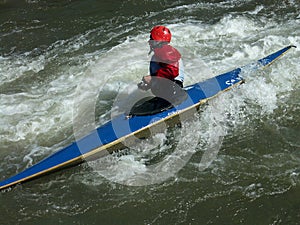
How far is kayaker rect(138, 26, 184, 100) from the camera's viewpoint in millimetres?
4527

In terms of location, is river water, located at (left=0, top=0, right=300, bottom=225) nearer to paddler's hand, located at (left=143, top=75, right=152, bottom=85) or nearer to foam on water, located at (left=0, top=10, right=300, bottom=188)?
foam on water, located at (left=0, top=10, right=300, bottom=188)

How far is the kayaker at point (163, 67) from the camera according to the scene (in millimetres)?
4527

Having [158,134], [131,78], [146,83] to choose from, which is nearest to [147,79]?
[146,83]

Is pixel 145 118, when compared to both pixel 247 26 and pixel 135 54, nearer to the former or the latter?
pixel 135 54

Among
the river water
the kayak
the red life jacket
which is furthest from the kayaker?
the river water

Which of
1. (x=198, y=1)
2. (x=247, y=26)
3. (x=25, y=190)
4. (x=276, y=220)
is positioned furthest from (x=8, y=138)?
(x=198, y=1)

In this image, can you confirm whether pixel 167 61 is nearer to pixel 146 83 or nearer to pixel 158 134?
pixel 146 83

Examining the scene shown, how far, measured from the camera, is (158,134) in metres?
4.84

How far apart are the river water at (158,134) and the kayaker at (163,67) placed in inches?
23.0

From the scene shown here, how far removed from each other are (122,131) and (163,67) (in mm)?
958

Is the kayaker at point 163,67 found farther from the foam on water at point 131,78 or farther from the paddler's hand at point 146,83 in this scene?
the foam on water at point 131,78

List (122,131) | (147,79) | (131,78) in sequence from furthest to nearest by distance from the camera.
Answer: (131,78) < (147,79) < (122,131)

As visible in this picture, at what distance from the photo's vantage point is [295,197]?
376cm

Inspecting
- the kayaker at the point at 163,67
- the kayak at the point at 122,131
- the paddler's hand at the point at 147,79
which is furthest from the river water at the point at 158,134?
the paddler's hand at the point at 147,79
